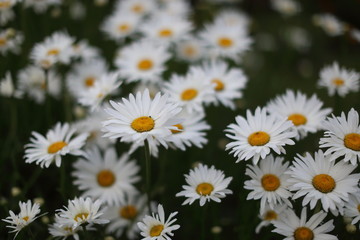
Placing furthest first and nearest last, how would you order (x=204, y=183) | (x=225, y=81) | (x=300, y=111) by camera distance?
(x=225, y=81) → (x=300, y=111) → (x=204, y=183)

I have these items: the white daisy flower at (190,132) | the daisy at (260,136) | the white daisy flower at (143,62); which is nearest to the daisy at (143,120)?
the white daisy flower at (190,132)

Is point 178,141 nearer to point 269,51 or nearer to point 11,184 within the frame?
point 11,184

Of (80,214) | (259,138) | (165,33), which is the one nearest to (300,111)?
(259,138)

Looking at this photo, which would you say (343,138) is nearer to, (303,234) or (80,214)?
(303,234)

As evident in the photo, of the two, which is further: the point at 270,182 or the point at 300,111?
the point at 300,111

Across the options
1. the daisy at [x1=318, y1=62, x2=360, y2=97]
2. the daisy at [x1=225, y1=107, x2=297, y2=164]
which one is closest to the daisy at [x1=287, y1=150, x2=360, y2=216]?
the daisy at [x1=225, y1=107, x2=297, y2=164]

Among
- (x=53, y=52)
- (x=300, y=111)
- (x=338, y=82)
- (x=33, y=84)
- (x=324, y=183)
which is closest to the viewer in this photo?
(x=324, y=183)

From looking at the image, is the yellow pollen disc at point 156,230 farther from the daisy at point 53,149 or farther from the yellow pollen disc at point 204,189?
the daisy at point 53,149

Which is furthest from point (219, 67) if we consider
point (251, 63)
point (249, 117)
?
point (251, 63)
